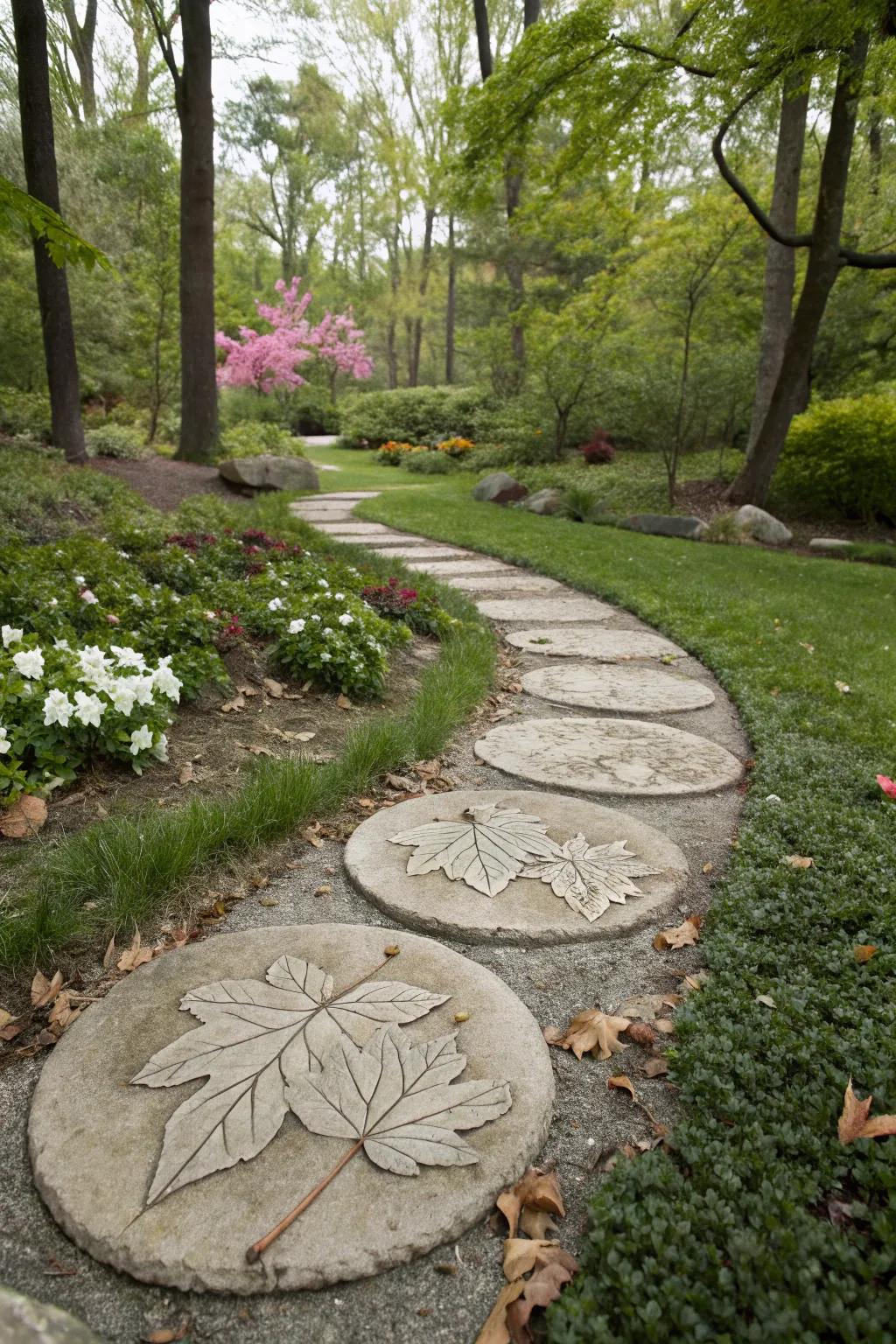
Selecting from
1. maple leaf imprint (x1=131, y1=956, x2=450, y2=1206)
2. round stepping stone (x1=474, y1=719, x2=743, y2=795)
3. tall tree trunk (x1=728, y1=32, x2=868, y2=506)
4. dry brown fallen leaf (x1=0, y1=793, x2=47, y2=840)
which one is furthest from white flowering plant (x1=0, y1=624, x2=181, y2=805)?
tall tree trunk (x1=728, y1=32, x2=868, y2=506)

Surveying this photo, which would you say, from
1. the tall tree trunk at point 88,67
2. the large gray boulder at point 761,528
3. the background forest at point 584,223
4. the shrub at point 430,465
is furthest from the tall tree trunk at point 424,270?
the large gray boulder at point 761,528

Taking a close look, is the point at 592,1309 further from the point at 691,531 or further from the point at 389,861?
the point at 691,531

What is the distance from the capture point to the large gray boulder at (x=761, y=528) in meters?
8.67

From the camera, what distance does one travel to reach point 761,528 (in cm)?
871

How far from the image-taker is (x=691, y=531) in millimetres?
8773

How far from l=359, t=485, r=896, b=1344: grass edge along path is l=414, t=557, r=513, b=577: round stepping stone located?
11.3 ft

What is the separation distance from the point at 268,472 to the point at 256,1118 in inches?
369

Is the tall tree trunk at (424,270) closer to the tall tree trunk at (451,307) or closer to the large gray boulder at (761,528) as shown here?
the tall tree trunk at (451,307)

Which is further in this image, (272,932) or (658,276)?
(658,276)

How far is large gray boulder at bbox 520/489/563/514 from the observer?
1027cm

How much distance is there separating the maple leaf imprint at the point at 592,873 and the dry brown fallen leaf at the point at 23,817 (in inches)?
50.8

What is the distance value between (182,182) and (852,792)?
1061cm

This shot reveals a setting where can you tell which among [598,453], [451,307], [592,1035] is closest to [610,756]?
[592,1035]

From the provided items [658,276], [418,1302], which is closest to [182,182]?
[658,276]
